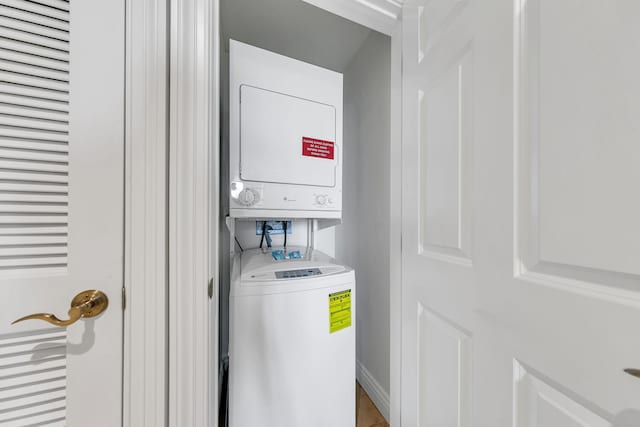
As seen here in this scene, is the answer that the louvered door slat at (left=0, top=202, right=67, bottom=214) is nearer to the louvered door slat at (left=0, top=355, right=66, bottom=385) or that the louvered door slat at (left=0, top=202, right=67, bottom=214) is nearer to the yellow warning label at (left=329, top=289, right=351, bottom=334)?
the louvered door slat at (left=0, top=355, right=66, bottom=385)

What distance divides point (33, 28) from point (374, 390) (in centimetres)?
210

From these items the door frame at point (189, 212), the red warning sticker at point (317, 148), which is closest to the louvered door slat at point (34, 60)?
the door frame at point (189, 212)

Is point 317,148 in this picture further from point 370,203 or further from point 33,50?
point 33,50

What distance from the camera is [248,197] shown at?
1.10 m

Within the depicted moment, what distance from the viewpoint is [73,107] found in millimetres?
548

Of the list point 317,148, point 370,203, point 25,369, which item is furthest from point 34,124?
point 370,203

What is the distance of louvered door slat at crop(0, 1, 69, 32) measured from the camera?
50cm

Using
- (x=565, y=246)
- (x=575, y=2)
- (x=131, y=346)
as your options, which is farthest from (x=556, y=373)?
(x=131, y=346)

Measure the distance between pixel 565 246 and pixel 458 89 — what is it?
0.51 m

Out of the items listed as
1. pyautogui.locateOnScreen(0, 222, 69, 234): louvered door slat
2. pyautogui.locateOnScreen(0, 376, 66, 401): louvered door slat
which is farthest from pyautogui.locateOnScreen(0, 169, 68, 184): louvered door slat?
pyautogui.locateOnScreen(0, 376, 66, 401): louvered door slat

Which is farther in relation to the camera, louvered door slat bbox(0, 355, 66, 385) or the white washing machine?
the white washing machine

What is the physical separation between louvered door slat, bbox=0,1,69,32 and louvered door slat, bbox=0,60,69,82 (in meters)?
0.10

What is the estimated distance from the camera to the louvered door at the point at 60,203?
1.67 ft

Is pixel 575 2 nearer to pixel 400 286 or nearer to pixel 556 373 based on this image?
pixel 556 373
